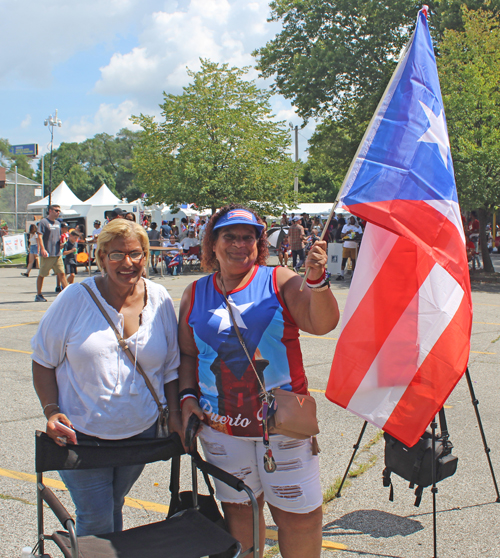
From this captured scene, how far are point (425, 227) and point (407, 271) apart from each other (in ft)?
0.98

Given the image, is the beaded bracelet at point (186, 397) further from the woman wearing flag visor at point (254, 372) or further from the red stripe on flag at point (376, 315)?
the red stripe on flag at point (376, 315)

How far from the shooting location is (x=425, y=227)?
2664 millimetres

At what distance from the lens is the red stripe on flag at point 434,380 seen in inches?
107

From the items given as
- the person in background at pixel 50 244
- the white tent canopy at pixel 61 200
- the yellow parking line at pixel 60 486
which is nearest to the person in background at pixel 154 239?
the person in background at pixel 50 244

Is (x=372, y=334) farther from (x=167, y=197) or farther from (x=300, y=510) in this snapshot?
A: (x=167, y=197)

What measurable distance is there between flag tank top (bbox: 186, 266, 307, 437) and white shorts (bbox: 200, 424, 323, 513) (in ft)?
0.22

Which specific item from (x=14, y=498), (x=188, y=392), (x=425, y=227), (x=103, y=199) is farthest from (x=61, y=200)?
(x=425, y=227)

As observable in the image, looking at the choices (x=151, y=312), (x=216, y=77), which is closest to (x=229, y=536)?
(x=151, y=312)

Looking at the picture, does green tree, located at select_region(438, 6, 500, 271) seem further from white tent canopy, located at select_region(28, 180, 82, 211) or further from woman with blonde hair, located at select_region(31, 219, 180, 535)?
white tent canopy, located at select_region(28, 180, 82, 211)

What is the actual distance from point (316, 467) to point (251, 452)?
29cm

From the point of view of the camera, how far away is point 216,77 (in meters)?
22.2

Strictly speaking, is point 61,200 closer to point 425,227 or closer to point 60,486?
point 60,486

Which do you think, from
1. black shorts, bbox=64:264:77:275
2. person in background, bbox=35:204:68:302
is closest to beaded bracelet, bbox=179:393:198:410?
person in background, bbox=35:204:68:302

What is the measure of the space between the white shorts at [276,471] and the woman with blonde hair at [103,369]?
24 centimetres
